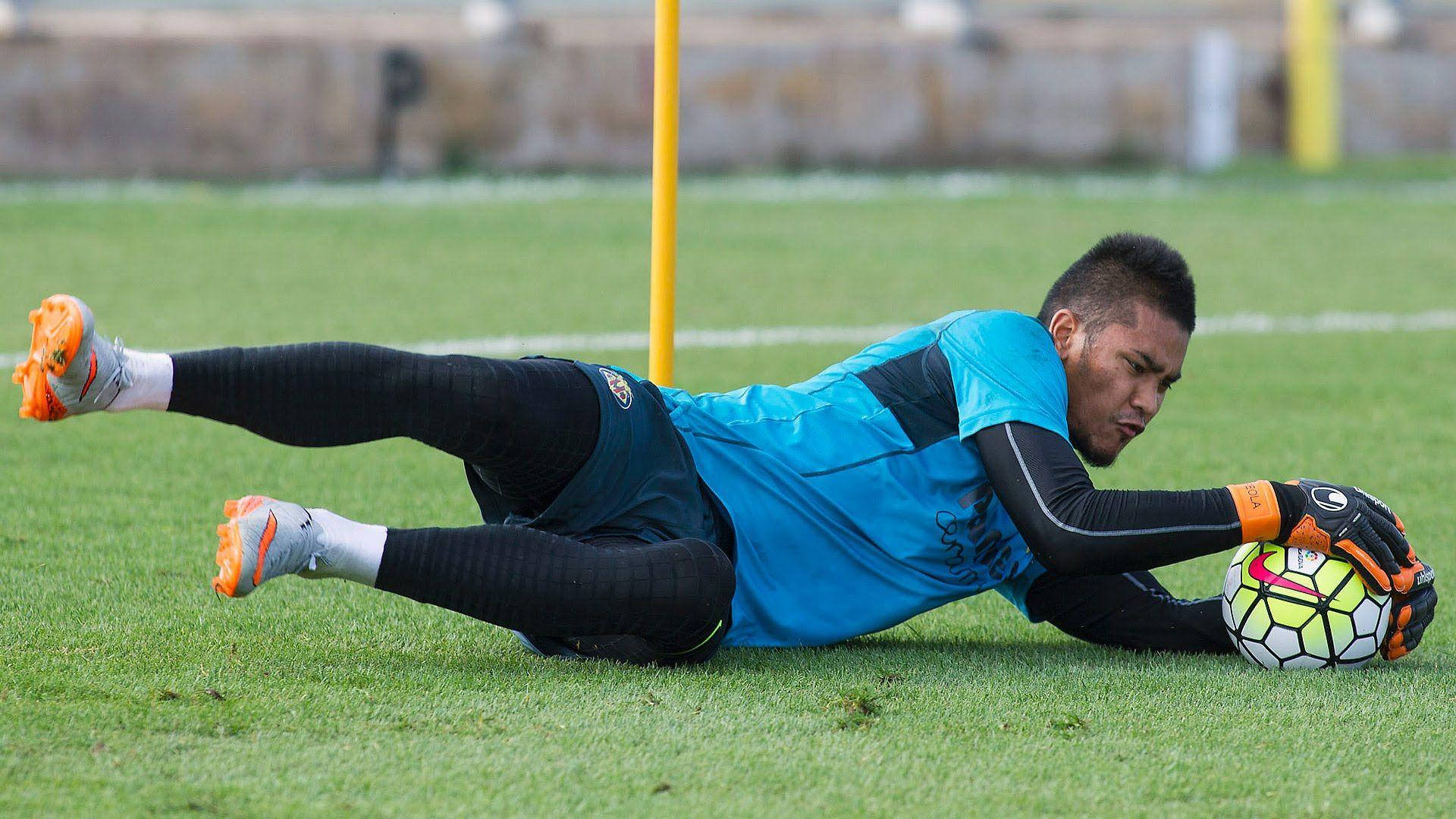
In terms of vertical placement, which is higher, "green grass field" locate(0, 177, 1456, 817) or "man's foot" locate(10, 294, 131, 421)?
"man's foot" locate(10, 294, 131, 421)

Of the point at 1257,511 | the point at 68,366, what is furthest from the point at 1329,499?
the point at 68,366

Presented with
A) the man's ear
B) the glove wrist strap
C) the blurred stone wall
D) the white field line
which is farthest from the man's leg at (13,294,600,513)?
the blurred stone wall

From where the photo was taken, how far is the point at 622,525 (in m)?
3.40

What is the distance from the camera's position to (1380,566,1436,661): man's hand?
11.5 ft

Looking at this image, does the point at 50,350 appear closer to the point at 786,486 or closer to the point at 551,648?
the point at 551,648

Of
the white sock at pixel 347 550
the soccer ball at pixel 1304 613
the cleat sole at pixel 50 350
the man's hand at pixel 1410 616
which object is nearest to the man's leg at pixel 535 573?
the white sock at pixel 347 550

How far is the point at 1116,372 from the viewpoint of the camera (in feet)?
11.7

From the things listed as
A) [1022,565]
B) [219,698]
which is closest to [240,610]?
[219,698]

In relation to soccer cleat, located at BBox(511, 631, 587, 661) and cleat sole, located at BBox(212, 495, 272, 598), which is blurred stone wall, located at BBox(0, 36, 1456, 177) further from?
cleat sole, located at BBox(212, 495, 272, 598)

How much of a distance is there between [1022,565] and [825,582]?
0.44 m

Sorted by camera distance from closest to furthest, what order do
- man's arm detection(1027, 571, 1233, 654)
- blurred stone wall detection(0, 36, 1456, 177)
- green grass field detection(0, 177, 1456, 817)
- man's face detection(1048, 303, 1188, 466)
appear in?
green grass field detection(0, 177, 1456, 817)
man's face detection(1048, 303, 1188, 466)
man's arm detection(1027, 571, 1233, 654)
blurred stone wall detection(0, 36, 1456, 177)

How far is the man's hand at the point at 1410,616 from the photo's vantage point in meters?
3.50

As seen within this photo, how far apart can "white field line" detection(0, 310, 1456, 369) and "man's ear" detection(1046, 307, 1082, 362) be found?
3499mm

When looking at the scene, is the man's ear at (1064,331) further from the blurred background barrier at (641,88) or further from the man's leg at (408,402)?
the blurred background barrier at (641,88)
